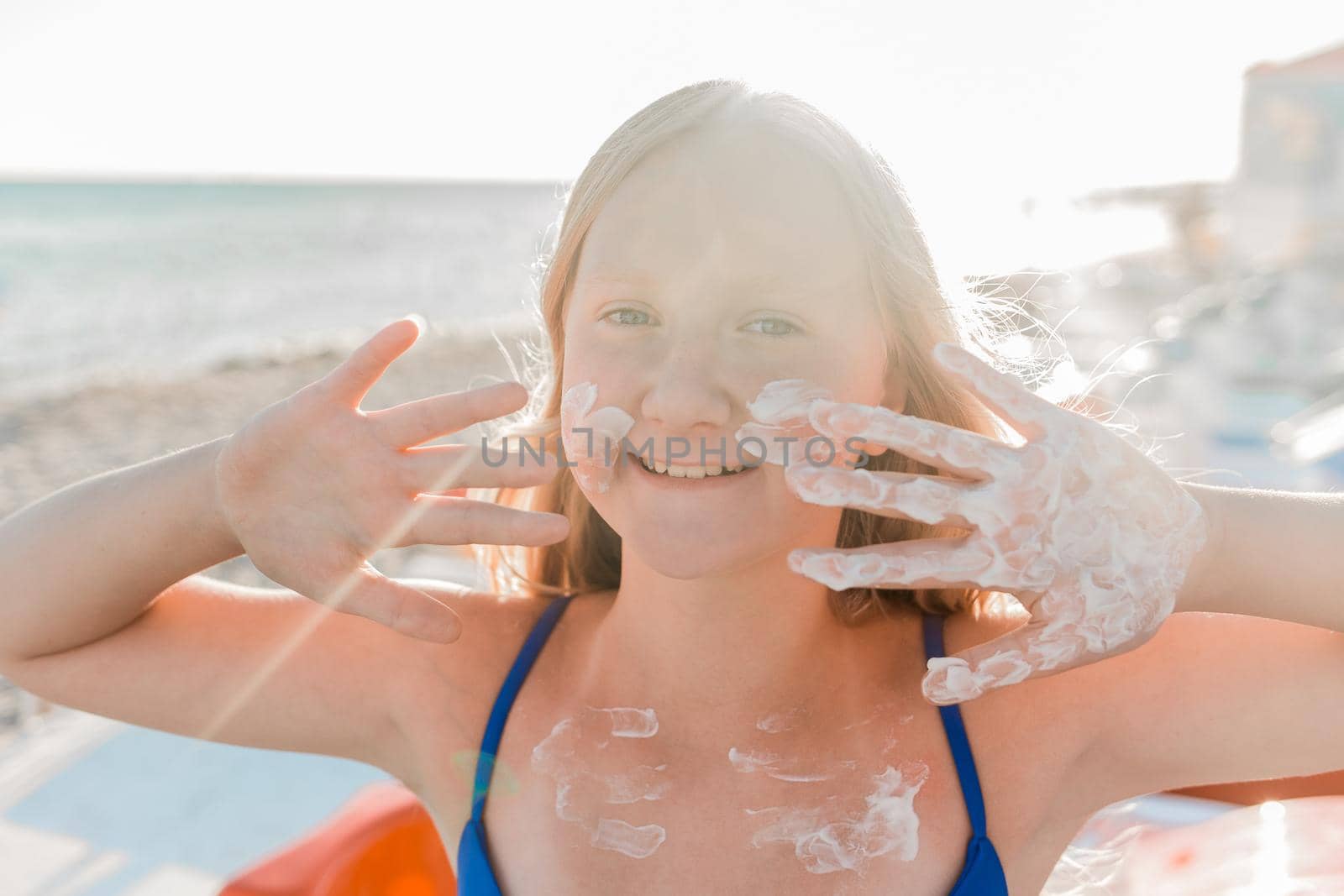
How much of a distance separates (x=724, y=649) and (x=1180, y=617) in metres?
0.68

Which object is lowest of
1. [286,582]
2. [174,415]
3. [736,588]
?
[174,415]

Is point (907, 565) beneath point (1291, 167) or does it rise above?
Answer: above

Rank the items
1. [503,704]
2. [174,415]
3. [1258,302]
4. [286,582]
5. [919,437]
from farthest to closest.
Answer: [174,415] < [1258,302] < [503,704] < [286,582] < [919,437]

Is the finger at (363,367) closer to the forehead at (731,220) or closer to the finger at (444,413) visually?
the finger at (444,413)

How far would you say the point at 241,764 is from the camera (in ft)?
10.2

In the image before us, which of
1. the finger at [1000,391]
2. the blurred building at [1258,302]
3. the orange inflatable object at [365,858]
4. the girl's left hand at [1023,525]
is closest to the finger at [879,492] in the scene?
the girl's left hand at [1023,525]

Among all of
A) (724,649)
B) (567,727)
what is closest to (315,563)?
(567,727)

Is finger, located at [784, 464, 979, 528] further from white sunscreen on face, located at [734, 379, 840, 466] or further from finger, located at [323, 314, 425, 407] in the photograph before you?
finger, located at [323, 314, 425, 407]

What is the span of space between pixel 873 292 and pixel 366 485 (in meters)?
0.77

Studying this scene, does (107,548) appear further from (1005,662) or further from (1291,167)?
(1291,167)

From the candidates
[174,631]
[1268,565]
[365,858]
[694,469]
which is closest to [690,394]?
[694,469]

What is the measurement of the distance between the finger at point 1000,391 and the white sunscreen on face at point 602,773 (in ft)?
2.51

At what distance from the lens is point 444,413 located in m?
1.26

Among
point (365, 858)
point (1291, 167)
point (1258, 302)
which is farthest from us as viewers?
point (1291, 167)
